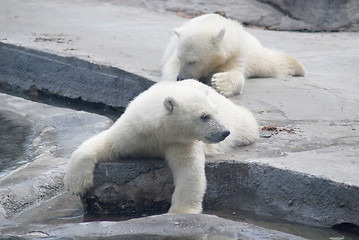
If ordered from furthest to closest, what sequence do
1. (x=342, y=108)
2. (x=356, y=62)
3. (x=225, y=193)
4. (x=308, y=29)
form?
(x=308, y=29)
(x=356, y=62)
(x=342, y=108)
(x=225, y=193)

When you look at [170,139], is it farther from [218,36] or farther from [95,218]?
[218,36]

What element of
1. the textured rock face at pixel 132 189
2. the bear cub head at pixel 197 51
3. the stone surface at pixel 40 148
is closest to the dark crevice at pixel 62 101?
the stone surface at pixel 40 148

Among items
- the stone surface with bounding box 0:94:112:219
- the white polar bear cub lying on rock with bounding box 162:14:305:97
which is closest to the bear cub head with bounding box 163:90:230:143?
the stone surface with bounding box 0:94:112:219

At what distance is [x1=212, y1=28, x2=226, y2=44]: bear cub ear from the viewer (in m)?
5.91

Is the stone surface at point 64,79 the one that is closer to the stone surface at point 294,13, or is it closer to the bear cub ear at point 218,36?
the bear cub ear at point 218,36

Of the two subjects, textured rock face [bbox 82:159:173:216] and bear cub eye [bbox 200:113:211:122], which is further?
textured rock face [bbox 82:159:173:216]

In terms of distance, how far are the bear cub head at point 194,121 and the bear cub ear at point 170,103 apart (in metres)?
0.01

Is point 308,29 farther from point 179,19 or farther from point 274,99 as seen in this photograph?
point 274,99

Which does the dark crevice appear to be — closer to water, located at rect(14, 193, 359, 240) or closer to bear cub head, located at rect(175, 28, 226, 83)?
bear cub head, located at rect(175, 28, 226, 83)

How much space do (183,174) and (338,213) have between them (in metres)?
0.84

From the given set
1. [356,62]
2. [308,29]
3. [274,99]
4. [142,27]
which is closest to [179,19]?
[142,27]

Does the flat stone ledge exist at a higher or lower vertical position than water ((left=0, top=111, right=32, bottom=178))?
higher

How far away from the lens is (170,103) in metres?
3.87

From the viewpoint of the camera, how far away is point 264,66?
6.68 meters
